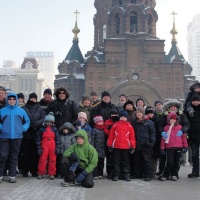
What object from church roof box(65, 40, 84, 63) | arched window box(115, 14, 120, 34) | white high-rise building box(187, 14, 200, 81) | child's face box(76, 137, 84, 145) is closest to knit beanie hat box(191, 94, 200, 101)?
child's face box(76, 137, 84, 145)

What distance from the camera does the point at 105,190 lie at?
5539 millimetres

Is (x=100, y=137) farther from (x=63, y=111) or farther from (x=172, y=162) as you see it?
(x=172, y=162)

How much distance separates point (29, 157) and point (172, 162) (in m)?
3.02

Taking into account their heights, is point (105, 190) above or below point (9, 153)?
below

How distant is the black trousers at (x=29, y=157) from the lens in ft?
22.8

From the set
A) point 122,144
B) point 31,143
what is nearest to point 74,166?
point 122,144

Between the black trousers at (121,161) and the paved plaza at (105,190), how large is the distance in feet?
0.79

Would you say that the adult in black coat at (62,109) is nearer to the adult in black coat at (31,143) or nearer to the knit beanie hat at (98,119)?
the adult in black coat at (31,143)

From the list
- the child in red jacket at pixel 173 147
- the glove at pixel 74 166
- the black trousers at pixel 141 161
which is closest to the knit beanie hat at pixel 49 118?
the glove at pixel 74 166

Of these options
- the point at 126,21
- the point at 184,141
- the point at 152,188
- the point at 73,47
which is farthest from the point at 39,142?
the point at 73,47

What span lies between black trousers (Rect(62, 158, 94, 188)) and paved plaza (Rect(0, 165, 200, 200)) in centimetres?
14

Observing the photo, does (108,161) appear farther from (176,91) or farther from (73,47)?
(73,47)

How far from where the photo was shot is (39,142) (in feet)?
22.3

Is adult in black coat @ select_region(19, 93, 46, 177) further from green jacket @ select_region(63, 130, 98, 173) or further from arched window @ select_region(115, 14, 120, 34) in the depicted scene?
arched window @ select_region(115, 14, 120, 34)
